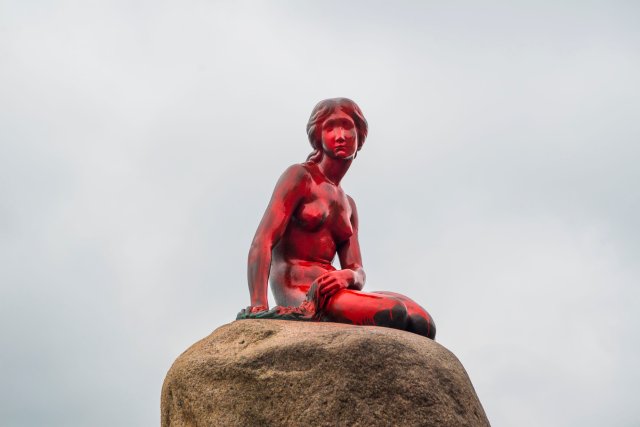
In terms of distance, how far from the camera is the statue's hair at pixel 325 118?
6750 millimetres

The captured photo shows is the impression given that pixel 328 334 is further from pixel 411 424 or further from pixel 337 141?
pixel 337 141

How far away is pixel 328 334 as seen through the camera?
16.6ft

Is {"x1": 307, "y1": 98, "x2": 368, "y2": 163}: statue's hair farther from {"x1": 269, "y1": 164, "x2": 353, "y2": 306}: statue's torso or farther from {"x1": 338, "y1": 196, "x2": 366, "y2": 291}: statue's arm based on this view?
{"x1": 338, "y1": 196, "x2": 366, "y2": 291}: statue's arm

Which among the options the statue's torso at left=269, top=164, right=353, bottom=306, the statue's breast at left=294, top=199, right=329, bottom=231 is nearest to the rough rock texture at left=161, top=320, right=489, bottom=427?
the statue's torso at left=269, top=164, right=353, bottom=306

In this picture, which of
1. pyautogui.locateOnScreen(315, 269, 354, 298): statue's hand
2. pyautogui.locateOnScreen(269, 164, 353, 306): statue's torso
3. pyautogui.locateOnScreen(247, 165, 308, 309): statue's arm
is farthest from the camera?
pyautogui.locateOnScreen(269, 164, 353, 306): statue's torso

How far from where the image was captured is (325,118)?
22.2 ft

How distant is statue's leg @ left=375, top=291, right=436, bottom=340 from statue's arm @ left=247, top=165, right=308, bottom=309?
817mm

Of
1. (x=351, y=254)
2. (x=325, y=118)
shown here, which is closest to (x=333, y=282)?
(x=351, y=254)

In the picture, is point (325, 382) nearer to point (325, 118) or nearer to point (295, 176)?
point (295, 176)

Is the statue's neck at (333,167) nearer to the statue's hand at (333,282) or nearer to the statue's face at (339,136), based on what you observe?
the statue's face at (339,136)

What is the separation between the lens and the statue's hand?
228 inches

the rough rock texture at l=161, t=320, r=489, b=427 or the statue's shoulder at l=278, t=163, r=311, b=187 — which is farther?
the statue's shoulder at l=278, t=163, r=311, b=187

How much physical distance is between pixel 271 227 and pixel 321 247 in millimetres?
467

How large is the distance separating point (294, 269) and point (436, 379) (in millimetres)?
1763
